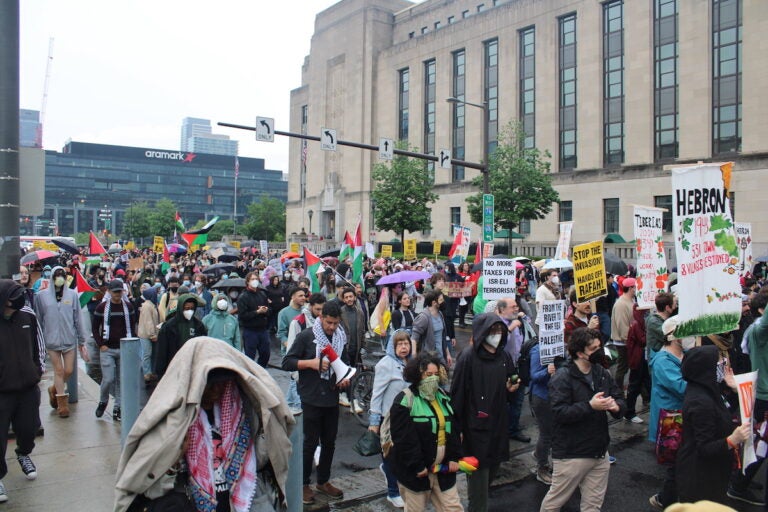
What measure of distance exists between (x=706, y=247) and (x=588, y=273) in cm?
257

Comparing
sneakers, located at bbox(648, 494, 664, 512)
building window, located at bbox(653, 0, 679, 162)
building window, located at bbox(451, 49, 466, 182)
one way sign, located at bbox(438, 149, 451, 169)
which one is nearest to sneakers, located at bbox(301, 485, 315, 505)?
sneakers, located at bbox(648, 494, 664, 512)

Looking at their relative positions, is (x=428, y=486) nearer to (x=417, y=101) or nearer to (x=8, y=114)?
(x=8, y=114)

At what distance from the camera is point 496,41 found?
4862 centimetres

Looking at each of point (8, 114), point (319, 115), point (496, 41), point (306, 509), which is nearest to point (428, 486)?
point (306, 509)

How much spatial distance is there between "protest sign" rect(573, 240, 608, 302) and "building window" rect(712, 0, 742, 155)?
102ft

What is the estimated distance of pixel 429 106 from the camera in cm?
5431

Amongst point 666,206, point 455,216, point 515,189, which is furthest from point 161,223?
point 666,206

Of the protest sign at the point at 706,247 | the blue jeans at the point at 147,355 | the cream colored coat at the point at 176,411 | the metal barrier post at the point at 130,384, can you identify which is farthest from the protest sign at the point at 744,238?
the cream colored coat at the point at 176,411

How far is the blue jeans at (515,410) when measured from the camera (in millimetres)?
8094

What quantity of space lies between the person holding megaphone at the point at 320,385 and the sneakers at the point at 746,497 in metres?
3.88

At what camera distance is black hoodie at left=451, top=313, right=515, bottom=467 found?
5266mm

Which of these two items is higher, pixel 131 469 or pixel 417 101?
pixel 417 101

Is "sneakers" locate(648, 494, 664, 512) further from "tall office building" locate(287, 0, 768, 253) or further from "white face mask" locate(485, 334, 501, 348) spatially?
"tall office building" locate(287, 0, 768, 253)

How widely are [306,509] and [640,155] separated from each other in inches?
1475
